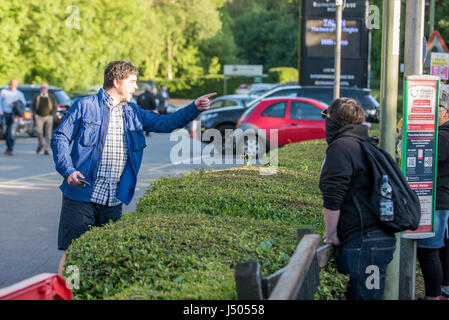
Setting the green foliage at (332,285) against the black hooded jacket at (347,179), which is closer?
the green foliage at (332,285)

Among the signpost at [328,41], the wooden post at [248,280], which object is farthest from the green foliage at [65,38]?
the wooden post at [248,280]

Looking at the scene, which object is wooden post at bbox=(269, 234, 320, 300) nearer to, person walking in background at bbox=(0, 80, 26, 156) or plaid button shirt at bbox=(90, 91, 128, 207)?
plaid button shirt at bbox=(90, 91, 128, 207)

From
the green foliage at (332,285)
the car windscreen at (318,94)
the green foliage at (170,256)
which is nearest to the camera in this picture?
the green foliage at (170,256)

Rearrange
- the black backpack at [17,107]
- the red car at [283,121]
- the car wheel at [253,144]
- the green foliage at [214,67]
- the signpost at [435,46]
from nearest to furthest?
1. the signpost at [435,46]
2. the red car at [283,121]
3. the car wheel at [253,144]
4. the black backpack at [17,107]
5. the green foliage at [214,67]

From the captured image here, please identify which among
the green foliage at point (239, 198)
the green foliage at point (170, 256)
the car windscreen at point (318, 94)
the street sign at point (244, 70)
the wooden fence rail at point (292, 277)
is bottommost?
the green foliage at point (239, 198)

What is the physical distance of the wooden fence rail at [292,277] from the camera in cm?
310

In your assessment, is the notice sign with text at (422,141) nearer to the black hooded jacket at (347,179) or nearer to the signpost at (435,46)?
the black hooded jacket at (347,179)

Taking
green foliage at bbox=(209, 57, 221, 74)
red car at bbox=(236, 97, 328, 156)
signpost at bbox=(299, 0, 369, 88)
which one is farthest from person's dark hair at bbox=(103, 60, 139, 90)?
green foliage at bbox=(209, 57, 221, 74)

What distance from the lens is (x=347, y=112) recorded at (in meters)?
4.53

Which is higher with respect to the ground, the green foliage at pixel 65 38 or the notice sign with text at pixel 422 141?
the green foliage at pixel 65 38
